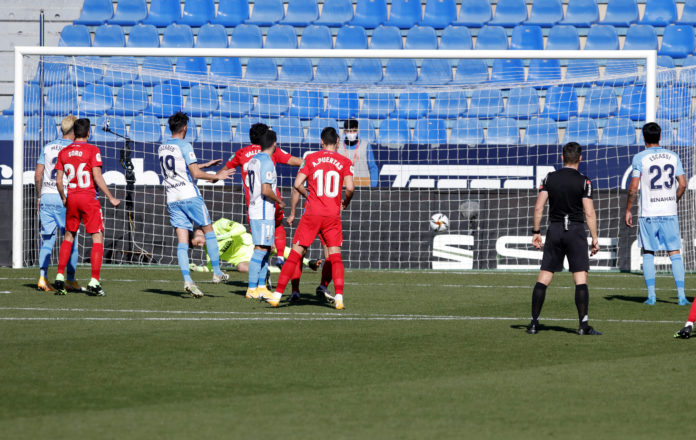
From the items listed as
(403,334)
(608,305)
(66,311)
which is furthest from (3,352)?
(608,305)

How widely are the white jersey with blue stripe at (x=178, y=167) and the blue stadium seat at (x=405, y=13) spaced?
37.7 feet

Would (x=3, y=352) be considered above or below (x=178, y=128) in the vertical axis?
below

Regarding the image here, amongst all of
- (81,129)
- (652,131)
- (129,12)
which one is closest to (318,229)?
(81,129)

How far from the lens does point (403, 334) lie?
783 centimetres

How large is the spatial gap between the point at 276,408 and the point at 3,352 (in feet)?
8.81

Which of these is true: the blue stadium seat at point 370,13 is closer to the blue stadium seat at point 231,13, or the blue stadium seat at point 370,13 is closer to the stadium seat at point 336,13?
the stadium seat at point 336,13

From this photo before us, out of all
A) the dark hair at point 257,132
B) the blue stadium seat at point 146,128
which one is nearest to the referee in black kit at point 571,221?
the dark hair at point 257,132

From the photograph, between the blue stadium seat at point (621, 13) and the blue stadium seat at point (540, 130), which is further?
the blue stadium seat at point (621, 13)

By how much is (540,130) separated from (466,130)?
5.03ft

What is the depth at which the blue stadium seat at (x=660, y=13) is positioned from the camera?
2092 centimetres

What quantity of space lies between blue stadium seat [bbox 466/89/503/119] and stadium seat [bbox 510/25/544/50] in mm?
1675

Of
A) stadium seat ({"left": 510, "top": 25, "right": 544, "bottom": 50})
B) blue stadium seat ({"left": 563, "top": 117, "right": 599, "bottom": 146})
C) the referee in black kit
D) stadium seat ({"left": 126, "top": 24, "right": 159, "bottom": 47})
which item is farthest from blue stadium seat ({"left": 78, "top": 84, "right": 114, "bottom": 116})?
the referee in black kit

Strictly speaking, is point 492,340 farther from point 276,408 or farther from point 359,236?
point 359,236

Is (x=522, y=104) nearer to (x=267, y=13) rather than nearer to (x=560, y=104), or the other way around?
(x=560, y=104)
